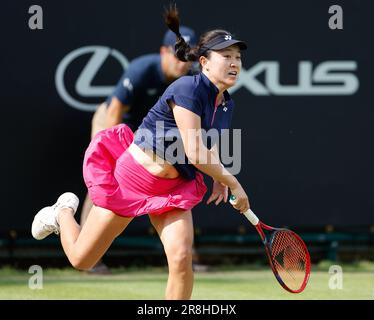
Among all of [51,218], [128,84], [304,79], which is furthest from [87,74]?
[51,218]

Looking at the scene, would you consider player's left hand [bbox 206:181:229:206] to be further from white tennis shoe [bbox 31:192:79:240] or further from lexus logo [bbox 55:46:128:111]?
lexus logo [bbox 55:46:128:111]

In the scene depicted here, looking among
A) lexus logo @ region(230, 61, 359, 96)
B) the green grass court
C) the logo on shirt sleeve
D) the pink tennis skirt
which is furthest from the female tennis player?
lexus logo @ region(230, 61, 359, 96)

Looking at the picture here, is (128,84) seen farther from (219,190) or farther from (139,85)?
(219,190)

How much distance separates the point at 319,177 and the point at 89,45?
2277 mm

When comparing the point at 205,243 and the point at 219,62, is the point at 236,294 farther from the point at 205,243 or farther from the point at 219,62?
the point at 219,62

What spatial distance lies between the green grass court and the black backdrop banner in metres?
0.43

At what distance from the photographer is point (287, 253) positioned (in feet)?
18.2

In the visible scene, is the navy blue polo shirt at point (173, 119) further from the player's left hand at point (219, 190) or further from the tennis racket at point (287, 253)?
the tennis racket at point (287, 253)

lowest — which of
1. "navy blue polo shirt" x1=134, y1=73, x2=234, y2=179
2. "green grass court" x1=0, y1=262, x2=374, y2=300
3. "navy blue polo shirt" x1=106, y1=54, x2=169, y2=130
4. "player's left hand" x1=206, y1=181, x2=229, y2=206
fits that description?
"green grass court" x1=0, y1=262, x2=374, y2=300

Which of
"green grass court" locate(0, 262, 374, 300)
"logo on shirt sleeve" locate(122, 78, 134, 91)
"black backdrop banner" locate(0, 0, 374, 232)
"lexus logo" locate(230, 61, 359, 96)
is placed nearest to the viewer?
"green grass court" locate(0, 262, 374, 300)

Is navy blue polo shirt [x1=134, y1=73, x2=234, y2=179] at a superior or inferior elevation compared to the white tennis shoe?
superior

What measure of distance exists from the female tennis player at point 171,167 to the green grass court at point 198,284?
5.15 feet

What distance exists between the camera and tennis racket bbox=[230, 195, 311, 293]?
5449 millimetres

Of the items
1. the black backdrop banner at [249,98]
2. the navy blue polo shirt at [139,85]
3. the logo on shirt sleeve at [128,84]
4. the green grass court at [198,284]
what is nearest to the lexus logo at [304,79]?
the black backdrop banner at [249,98]
